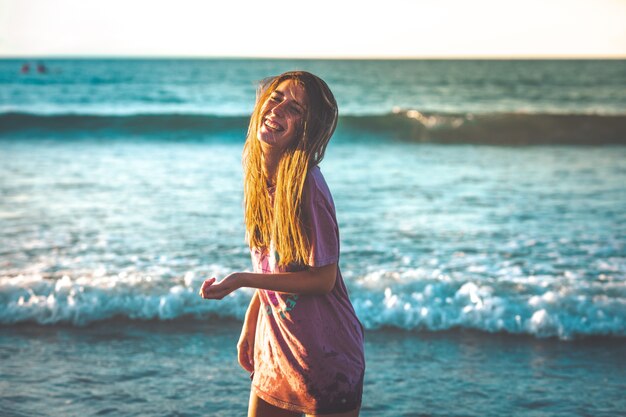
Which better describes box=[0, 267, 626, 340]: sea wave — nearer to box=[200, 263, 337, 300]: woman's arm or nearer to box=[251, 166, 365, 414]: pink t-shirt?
box=[251, 166, 365, 414]: pink t-shirt

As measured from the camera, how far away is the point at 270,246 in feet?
6.93

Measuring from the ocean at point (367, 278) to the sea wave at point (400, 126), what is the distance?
3.16m

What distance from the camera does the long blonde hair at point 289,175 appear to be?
2002 mm

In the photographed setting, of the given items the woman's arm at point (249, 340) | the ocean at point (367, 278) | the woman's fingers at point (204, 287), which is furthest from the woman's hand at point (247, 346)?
the ocean at point (367, 278)

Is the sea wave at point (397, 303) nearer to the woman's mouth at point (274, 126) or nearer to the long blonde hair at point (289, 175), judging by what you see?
the long blonde hair at point (289, 175)

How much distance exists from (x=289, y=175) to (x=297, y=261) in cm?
24

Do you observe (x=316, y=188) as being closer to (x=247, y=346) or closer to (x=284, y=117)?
(x=284, y=117)

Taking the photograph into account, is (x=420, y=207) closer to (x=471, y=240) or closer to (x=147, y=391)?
(x=471, y=240)

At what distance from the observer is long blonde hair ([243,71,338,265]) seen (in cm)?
200

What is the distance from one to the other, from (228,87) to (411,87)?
9.84m

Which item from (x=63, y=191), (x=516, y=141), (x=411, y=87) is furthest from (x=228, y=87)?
(x=63, y=191)

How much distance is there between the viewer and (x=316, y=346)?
2078 millimetres

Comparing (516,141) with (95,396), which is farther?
(516,141)

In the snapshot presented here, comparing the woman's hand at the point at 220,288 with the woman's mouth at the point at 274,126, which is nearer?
the woman's hand at the point at 220,288
